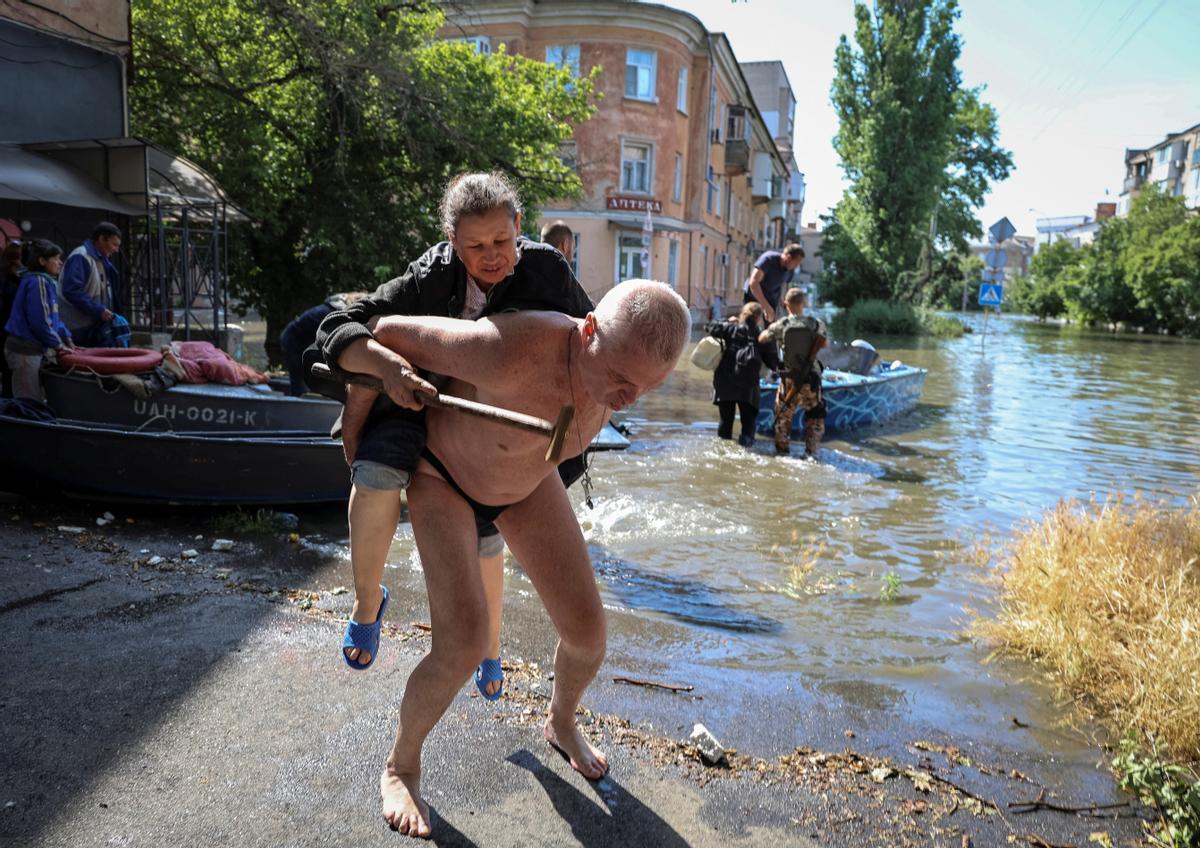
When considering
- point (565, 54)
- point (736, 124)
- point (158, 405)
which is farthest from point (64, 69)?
point (736, 124)

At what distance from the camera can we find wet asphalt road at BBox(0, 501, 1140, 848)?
2.77m

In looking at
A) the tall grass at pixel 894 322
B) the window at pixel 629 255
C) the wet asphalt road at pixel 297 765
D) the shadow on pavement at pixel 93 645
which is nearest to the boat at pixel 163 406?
the shadow on pavement at pixel 93 645

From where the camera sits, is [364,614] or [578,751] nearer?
[364,614]

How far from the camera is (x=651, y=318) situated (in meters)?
2.36

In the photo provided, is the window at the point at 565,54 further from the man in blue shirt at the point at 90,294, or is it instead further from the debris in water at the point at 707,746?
the debris in water at the point at 707,746

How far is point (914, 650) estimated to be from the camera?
5.15m

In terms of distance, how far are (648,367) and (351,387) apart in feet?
3.16

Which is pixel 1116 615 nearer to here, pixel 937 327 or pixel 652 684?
pixel 652 684

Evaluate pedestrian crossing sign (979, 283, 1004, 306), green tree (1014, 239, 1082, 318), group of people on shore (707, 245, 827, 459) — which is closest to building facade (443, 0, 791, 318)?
pedestrian crossing sign (979, 283, 1004, 306)

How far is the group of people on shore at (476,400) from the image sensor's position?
252 centimetres

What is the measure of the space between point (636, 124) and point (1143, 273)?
3195cm

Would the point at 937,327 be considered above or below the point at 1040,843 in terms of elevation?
above

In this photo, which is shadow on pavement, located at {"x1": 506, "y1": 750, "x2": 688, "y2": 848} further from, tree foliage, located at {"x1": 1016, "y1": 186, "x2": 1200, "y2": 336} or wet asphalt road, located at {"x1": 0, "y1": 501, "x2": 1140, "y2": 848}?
tree foliage, located at {"x1": 1016, "y1": 186, "x2": 1200, "y2": 336}

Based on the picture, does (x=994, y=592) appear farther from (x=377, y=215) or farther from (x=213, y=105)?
(x=213, y=105)
